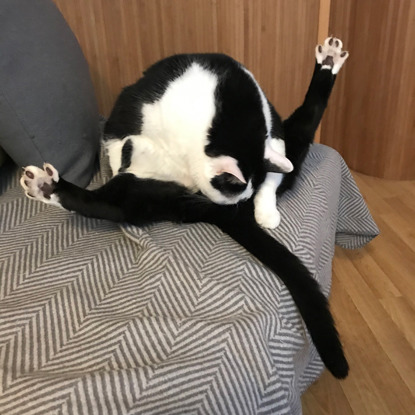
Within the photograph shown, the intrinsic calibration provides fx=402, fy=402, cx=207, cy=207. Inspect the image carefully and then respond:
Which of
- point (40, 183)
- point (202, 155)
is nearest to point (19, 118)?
point (40, 183)

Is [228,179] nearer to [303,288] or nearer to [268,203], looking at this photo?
[268,203]

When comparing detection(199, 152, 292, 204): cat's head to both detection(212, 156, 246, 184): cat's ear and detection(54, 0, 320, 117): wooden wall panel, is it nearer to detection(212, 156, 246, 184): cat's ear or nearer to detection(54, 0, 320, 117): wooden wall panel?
detection(212, 156, 246, 184): cat's ear

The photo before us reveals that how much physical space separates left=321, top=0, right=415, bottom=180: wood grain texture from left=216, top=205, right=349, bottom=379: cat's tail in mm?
1230

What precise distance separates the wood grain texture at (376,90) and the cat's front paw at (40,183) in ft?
4.61

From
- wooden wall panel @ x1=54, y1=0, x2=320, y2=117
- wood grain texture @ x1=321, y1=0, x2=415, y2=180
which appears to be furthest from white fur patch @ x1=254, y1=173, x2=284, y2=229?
wood grain texture @ x1=321, y1=0, x2=415, y2=180

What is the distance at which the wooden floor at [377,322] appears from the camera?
3.15 ft

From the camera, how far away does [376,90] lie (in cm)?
175

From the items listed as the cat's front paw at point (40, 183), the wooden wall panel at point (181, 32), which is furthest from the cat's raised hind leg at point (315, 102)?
the cat's front paw at point (40, 183)

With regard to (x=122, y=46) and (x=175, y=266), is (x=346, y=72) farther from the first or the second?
(x=175, y=266)

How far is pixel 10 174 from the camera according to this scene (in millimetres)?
1095

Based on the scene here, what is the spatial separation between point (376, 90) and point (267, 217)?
1186 mm

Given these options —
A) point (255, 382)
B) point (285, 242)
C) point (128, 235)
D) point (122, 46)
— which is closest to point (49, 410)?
point (255, 382)

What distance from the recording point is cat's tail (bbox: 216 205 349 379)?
681 mm

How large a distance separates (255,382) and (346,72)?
162cm
